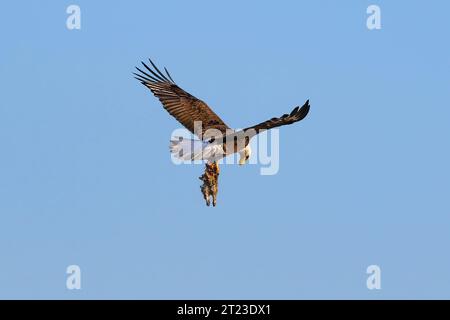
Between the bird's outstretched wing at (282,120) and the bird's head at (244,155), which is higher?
the bird's outstretched wing at (282,120)

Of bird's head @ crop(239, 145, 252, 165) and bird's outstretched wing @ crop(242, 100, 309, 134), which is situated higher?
bird's outstretched wing @ crop(242, 100, 309, 134)

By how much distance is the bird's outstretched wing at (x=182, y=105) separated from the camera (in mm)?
17203

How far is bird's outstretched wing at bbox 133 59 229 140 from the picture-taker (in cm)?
1720

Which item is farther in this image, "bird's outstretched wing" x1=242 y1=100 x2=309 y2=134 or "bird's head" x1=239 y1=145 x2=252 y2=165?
"bird's head" x1=239 y1=145 x2=252 y2=165

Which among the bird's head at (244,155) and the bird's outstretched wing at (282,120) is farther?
the bird's head at (244,155)

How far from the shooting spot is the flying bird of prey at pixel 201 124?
15.5 m

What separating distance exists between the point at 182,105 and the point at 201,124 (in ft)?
2.47

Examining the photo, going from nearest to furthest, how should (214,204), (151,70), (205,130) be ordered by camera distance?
(214,204), (205,130), (151,70)

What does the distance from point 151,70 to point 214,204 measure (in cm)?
433
